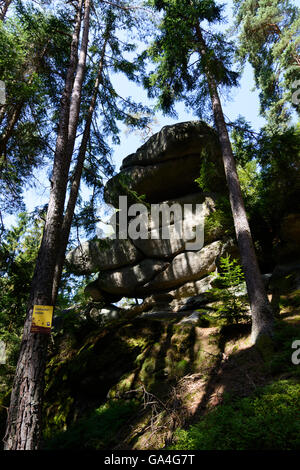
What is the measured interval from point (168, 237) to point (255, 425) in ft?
36.5

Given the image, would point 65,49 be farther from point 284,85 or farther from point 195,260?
point 284,85

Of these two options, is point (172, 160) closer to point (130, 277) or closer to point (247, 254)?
point (130, 277)

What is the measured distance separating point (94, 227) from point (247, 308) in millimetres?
5302

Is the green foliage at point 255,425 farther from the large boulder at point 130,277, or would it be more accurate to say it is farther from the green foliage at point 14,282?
the large boulder at point 130,277

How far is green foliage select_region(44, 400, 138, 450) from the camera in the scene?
15.2ft

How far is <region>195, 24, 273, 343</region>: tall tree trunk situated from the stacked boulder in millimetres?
3091

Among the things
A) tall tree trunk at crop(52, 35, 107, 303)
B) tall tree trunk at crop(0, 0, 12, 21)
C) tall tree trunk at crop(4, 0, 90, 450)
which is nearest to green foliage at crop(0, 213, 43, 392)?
tall tree trunk at crop(52, 35, 107, 303)

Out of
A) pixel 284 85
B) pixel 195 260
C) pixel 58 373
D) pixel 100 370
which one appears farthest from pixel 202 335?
pixel 284 85

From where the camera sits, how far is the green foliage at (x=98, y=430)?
463 cm

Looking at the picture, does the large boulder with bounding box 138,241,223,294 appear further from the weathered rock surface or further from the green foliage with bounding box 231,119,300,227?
the weathered rock surface

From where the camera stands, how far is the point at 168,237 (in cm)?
1391

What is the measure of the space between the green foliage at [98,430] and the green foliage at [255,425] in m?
1.69

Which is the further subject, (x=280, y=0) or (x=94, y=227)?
(x=280, y=0)

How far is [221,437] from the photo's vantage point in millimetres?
3086
